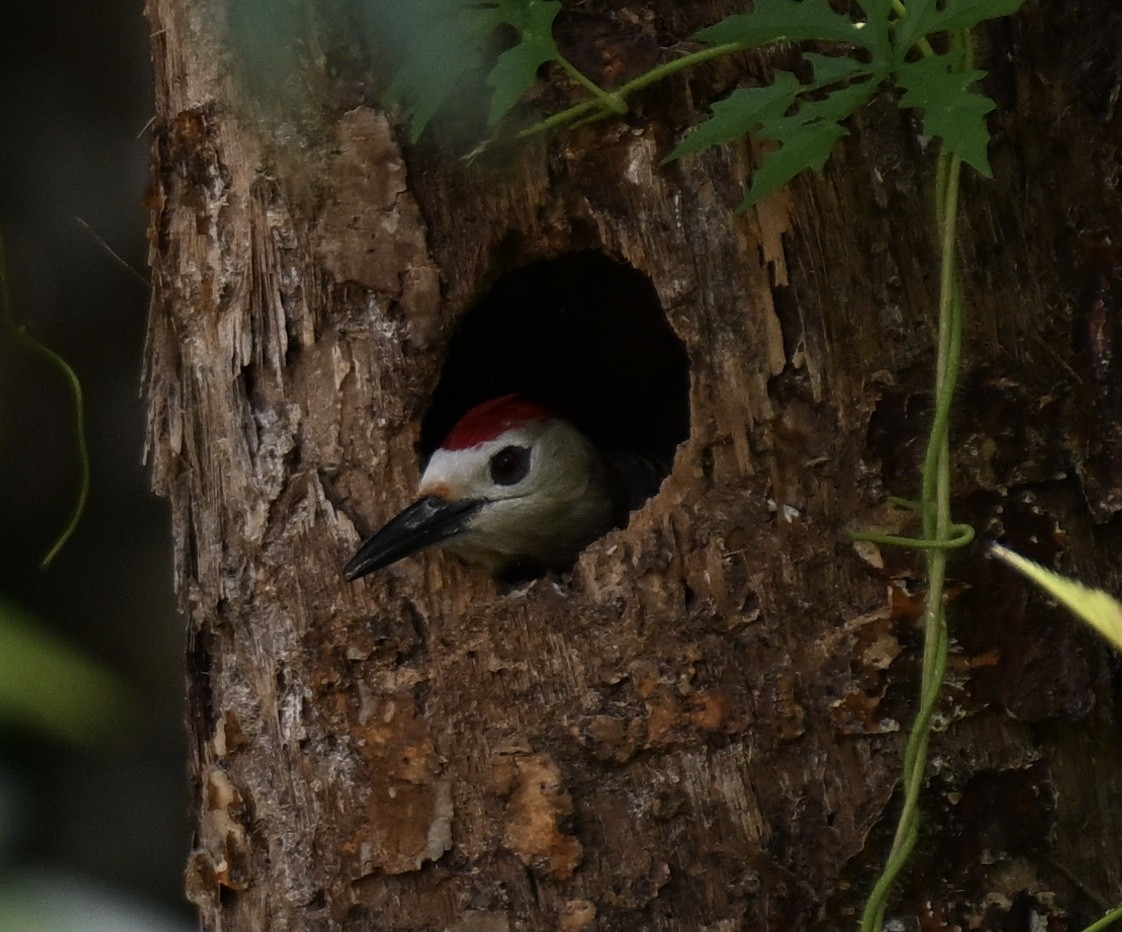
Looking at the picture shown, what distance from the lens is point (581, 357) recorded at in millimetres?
4441

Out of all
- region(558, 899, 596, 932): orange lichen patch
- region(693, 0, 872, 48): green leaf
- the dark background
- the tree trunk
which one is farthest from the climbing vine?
the dark background

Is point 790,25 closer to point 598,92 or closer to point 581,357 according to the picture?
point 598,92

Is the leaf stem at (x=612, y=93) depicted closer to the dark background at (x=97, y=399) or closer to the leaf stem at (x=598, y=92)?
the leaf stem at (x=598, y=92)

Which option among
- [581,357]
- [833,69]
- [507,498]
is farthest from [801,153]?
[581,357]

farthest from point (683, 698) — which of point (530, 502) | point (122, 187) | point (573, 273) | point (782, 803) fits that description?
point (122, 187)

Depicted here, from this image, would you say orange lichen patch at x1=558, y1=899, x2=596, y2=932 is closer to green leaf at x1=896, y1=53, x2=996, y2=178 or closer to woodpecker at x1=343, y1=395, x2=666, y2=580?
woodpecker at x1=343, y1=395, x2=666, y2=580

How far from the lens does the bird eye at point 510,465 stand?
3.52 m

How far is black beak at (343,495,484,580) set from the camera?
9.31 ft

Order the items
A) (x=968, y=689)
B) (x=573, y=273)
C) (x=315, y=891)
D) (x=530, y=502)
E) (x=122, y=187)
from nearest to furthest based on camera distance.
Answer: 1. (x=968, y=689)
2. (x=315, y=891)
3. (x=530, y=502)
4. (x=573, y=273)
5. (x=122, y=187)

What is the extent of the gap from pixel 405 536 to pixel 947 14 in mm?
1345

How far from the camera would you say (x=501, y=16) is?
258 centimetres

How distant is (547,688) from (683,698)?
0.84ft

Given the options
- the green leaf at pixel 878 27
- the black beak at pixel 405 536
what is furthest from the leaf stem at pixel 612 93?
the black beak at pixel 405 536

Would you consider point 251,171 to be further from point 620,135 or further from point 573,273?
point 573,273
